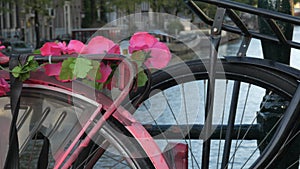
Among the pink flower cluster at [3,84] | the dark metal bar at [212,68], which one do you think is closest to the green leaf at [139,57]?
the dark metal bar at [212,68]

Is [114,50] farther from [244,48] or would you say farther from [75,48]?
[244,48]

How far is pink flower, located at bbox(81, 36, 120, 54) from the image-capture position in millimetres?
2055

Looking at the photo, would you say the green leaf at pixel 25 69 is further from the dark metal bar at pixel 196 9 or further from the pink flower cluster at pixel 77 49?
the dark metal bar at pixel 196 9

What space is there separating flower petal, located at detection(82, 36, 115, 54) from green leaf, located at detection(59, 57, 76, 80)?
0.26 feet

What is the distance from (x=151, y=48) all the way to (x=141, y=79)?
91 mm

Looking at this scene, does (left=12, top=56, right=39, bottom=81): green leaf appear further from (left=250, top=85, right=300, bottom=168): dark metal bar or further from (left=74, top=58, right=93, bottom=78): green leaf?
(left=250, top=85, right=300, bottom=168): dark metal bar

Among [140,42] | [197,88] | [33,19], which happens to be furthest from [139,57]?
[33,19]

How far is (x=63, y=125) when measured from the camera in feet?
7.16

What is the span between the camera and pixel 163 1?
122 ft

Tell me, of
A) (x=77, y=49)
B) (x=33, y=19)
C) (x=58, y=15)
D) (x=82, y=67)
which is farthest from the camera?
(x=58, y=15)

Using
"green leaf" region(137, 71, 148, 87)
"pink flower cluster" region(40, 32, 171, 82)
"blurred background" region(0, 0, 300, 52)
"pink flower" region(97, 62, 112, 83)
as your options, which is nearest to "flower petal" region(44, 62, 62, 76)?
"pink flower cluster" region(40, 32, 171, 82)

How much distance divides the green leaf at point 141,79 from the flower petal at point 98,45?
126 mm

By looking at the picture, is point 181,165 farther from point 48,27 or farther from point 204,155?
point 48,27

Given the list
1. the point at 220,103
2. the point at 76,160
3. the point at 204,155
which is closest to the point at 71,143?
the point at 76,160
